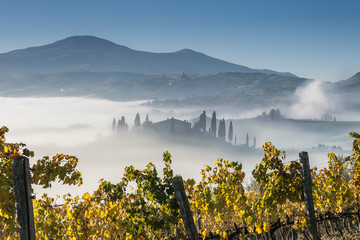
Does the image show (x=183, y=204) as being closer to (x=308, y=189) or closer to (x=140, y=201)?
(x=140, y=201)

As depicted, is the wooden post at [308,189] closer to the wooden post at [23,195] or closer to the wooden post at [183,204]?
the wooden post at [183,204]

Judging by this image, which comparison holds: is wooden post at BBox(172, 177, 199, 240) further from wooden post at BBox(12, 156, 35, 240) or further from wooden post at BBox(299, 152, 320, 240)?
wooden post at BBox(299, 152, 320, 240)

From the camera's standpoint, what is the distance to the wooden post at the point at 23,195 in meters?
6.56

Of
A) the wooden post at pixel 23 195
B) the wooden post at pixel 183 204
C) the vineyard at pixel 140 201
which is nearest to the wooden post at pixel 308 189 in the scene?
the vineyard at pixel 140 201

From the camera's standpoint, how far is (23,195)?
6.60 m

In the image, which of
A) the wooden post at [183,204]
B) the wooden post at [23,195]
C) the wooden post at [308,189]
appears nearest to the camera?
the wooden post at [23,195]

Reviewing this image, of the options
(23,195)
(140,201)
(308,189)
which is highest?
(23,195)

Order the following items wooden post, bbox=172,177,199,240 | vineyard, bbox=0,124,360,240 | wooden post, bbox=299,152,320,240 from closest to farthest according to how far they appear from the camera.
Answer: wooden post, bbox=172,177,199,240 < vineyard, bbox=0,124,360,240 < wooden post, bbox=299,152,320,240

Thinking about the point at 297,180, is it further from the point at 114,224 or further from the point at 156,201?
the point at 114,224

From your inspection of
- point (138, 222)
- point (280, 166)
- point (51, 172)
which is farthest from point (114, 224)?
point (280, 166)

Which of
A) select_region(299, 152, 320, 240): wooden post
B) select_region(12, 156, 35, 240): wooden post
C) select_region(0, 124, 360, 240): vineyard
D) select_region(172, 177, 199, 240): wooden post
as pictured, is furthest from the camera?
select_region(299, 152, 320, 240): wooden post

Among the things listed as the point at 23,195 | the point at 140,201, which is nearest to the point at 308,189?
the point at 140,201

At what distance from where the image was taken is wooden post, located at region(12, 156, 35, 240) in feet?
21.5

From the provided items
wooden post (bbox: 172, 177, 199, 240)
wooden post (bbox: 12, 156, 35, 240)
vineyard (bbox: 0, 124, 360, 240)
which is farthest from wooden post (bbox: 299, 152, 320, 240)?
wooden post (bbox: 12, 156, 35, 240)
